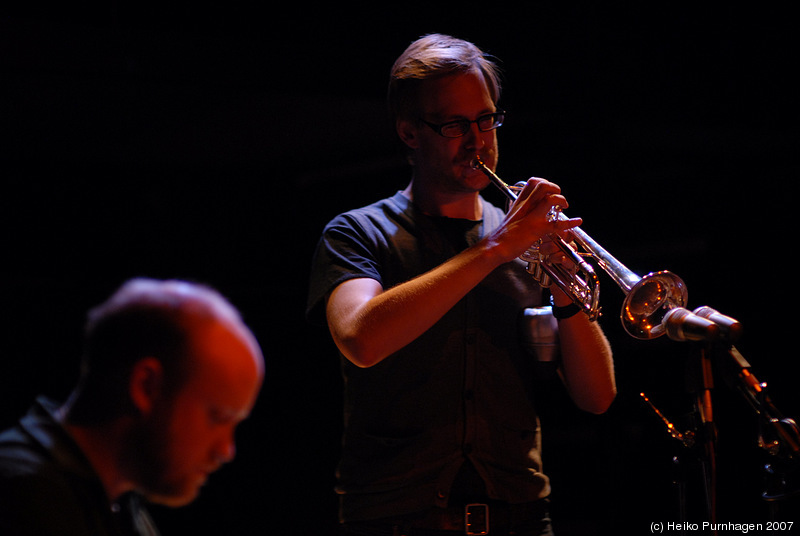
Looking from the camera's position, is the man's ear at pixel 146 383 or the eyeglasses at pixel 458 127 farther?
the eyeglasses at pixel 458 127

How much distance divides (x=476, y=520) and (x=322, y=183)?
10.6ft

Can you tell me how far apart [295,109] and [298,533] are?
2287mm

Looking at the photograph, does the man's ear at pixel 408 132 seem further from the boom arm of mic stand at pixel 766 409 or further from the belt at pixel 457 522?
the boom arm of mic stand at pixel 766 409

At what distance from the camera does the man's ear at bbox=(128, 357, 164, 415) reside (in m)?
1.23

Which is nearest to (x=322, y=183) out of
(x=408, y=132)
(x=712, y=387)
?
(x=408, y=132)

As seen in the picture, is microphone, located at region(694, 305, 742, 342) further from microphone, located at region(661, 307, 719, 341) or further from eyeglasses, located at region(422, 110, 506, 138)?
eyeglasses, located at region(422, 110, 506, 138)

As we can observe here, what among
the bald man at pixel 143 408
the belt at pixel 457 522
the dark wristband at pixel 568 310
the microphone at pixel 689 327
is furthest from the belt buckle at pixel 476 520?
the bald man at pixel 143 408

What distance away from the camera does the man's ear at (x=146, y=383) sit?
123 centimetres

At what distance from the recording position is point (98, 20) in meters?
2.95

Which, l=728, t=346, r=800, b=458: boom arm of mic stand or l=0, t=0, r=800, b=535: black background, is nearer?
l=728, t=346, r=800, b=458: boom arm of mic stand

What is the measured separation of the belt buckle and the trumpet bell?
0.62m

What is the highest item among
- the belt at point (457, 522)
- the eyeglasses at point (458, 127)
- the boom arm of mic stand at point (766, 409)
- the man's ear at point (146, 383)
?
the eyeglasses at point (458, 127)

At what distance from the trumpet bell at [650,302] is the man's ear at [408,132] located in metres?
0.89

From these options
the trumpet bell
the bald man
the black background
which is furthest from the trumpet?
the black background
